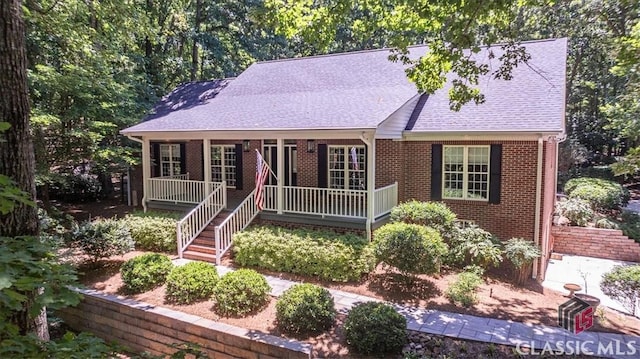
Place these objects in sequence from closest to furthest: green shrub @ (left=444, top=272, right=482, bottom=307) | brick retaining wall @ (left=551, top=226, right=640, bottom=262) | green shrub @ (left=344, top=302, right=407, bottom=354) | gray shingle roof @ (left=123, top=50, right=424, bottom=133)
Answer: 1. green shrub @ (left=344, top=302, right=407, bottom=354)
2. green shrub @ (left=444, top=272, right=482, bottom=307)
3. gray shingle roof @ (left=123, top=50, right=424, bottom=133)
4. brick retaining wall @ (left=551, top=226, right=640, bottom=262)

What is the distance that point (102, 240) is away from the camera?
10.0 metres

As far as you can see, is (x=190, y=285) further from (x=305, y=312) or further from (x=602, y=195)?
(x=602, y=195)

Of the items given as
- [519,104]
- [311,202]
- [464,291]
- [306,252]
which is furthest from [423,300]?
[519,104]

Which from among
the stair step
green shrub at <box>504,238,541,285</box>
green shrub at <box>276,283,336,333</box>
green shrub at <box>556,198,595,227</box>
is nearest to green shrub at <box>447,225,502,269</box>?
green shrub at <box>504,238,541,285</box>

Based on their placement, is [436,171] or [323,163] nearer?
[436,171]

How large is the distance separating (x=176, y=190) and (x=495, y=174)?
33.6 feet

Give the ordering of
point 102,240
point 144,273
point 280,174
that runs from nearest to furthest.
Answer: point 144,273 → point 102,240 → point 280,174

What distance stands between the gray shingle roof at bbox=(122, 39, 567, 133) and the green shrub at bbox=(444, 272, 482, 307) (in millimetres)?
4194

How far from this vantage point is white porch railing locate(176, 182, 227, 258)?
11.2 m

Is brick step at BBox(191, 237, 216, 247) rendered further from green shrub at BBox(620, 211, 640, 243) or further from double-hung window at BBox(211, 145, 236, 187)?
green shrub at BBox(620, 211, 640, 243)

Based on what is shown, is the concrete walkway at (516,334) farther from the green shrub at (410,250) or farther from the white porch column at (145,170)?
the white porch column at (145,170)

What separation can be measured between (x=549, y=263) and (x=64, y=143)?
Answer: 15.7m

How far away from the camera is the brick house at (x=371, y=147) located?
1051 cm

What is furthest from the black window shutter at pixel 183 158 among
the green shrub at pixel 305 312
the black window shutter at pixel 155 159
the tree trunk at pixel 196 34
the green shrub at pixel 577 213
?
the green shrub at pixel 577 213
